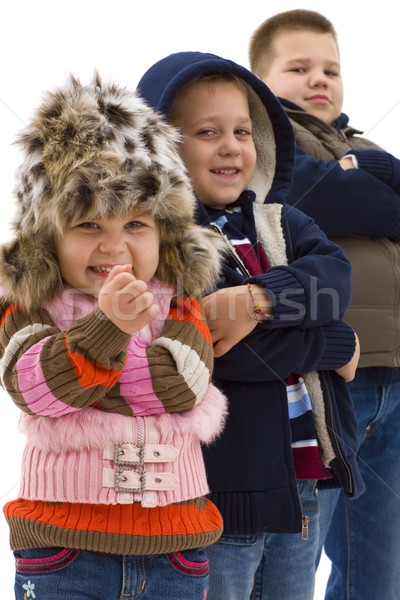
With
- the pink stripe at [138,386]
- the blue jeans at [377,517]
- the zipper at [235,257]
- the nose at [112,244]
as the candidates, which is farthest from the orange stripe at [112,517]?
the blue jeans at [377,517]

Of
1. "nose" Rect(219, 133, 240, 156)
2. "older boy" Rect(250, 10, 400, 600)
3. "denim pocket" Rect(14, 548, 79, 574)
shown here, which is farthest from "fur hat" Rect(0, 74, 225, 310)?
"older boy" Rect(250, 10, 400, 600)

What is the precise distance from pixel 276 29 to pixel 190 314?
126cm

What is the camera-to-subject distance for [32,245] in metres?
1.21

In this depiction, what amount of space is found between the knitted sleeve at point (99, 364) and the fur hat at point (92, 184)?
61 millimetres

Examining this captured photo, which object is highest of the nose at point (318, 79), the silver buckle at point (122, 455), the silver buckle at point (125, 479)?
the nose at point (318, 79)

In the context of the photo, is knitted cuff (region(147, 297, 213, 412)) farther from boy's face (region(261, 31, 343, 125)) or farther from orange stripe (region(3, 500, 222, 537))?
boy's face (region(261, 31, 343, 125))

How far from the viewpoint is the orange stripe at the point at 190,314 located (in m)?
1.26

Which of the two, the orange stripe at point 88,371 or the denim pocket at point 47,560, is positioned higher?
the orange stripe at point 88,371

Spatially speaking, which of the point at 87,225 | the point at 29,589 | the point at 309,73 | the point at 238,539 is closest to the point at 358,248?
the point at 309,73

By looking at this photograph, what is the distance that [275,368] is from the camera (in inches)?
56.2

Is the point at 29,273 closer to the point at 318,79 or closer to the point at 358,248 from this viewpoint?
the point at 358,248

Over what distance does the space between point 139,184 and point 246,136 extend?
44 centimetres

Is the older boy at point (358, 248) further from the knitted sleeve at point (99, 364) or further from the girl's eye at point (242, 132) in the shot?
the knitted sleeve at point (99, 364)

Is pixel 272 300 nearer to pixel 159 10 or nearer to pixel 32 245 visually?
pixel 32 245
